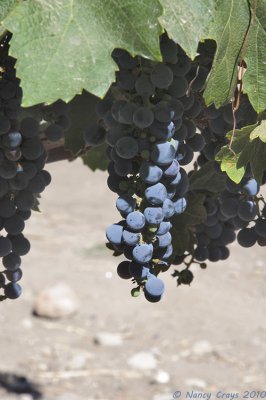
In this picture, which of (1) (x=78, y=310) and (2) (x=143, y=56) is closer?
(2) (x=143, y=56)

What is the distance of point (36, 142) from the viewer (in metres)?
1.21

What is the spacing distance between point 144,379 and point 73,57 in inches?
137

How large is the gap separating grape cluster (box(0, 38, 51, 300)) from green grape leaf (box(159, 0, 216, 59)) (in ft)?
0.81

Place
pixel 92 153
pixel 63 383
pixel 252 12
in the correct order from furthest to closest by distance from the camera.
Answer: pixel 63 383
pixel 92 153
pixel 252 12

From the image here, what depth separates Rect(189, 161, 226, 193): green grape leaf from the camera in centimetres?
132

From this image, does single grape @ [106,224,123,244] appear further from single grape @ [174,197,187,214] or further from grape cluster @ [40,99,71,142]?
grape cluster @ [40,99,71,142]

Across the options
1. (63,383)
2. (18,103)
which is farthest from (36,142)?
(63,383)

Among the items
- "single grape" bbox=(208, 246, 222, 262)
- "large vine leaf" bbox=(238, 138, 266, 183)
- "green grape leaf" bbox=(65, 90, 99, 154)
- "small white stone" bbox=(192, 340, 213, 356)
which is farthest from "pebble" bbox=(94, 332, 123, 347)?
"large vine leaf" bbox=(238, 138, 266, 183)

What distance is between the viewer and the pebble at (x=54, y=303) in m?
5.02

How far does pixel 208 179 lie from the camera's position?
4.42 feet

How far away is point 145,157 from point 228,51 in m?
0.18

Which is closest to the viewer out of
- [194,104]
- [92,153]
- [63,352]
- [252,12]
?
[252,12]

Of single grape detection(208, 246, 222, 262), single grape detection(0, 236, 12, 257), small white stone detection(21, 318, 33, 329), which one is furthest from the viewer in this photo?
small white stone detection(21, 318, 33, 329)

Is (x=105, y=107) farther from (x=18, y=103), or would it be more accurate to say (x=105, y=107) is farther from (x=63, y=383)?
(x=63, y=383)
